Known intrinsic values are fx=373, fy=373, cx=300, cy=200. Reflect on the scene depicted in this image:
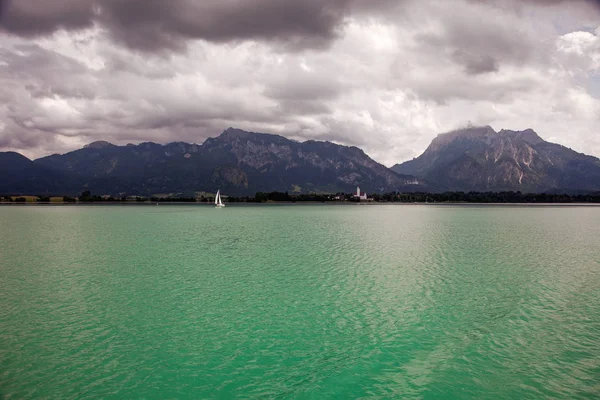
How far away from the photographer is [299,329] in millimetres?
29516

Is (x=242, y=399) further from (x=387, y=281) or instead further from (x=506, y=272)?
(x=506, y=272)

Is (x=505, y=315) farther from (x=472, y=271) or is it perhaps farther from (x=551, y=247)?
(x=551, y=247)

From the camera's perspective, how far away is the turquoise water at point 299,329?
68.5 feet

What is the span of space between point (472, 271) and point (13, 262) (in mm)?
69516

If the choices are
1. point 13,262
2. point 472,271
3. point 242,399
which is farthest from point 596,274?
point 13,262

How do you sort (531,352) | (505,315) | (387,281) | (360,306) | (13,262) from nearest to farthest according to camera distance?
(531,352) < (505,315) < (360,306) < (387,281) < (13,262)

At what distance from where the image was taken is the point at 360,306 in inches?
1383

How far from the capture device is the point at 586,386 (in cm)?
2047

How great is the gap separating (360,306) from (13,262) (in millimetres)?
55805

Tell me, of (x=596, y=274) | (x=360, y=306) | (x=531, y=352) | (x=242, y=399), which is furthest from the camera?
(x=596, y=274)

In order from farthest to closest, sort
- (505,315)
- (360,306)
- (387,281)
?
(387,281) → (360,306) → (505,315)

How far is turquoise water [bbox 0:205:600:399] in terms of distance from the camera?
20.9 meters

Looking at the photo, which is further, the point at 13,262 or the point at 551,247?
the point at 551,247

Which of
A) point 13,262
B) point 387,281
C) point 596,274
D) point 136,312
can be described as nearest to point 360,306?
point 387,281
